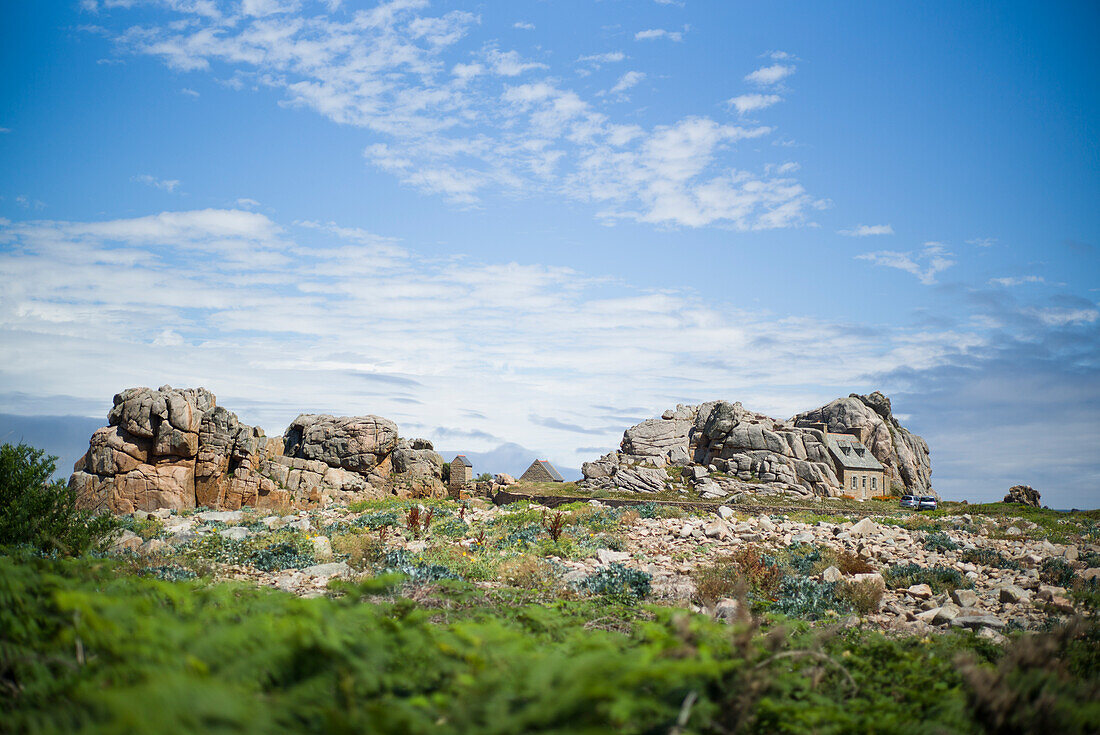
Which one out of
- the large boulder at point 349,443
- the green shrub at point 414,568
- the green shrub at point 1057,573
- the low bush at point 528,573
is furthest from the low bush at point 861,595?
the large boulder at point 349,443

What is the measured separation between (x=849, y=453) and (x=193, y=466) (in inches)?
2063

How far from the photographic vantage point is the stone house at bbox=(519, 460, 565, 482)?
55750mm

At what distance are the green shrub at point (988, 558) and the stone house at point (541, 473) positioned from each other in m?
42.6

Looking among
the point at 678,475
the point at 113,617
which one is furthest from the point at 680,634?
the point at 678,475

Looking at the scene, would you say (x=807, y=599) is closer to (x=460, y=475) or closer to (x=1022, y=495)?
(x=460, y=475)

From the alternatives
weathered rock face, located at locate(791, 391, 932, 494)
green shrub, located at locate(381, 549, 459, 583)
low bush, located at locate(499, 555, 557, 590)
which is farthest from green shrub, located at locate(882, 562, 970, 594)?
weathered rock face, located at locate(791, 391, 932, 494)

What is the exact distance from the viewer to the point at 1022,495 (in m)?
42.1

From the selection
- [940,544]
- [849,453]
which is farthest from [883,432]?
[940,544]

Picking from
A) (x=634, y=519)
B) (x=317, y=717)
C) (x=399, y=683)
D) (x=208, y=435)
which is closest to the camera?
(x=317, y=717)

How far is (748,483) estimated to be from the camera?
156 ft

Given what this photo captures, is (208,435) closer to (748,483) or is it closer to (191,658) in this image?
(191,658)

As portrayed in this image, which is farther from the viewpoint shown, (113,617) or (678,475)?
(678,475)

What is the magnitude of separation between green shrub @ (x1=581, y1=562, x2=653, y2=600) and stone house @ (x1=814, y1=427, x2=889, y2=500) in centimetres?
5014

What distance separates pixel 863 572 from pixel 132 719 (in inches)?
483
